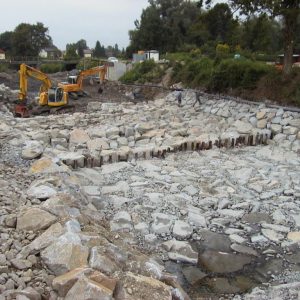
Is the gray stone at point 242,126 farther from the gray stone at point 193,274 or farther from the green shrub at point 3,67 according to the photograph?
the green shrub at point 3,67

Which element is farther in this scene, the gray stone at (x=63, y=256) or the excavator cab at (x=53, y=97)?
the excavator cab at (x=53, y=97)

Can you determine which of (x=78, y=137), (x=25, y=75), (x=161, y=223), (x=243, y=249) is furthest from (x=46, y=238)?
(x=25, y=75)

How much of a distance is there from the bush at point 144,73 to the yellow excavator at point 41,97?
1021 cm

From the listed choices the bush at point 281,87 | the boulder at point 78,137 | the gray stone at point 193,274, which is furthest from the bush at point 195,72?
the gray stone at point 193,274

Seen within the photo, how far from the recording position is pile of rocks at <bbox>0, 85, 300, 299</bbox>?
4.14m

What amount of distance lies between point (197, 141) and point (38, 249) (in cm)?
778

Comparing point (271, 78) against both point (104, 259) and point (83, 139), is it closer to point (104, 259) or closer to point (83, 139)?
point (83, 139)

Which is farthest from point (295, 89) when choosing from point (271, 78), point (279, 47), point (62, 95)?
point (279, 47)

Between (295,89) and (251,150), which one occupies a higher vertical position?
(295,89)

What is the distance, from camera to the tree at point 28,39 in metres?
64.6

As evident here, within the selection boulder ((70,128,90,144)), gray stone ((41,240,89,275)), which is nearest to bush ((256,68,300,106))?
boulder ((70,128,90,144))

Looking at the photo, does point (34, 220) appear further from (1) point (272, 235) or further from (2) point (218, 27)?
(2) point (218, 27)

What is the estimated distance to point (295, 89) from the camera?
1396 centimetres

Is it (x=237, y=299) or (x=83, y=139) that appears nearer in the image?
(x=237, y=299)
